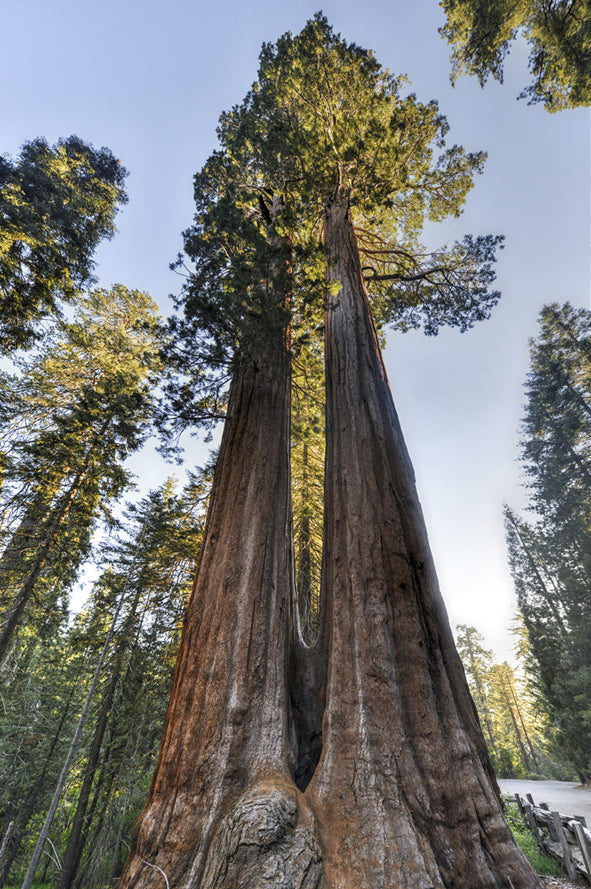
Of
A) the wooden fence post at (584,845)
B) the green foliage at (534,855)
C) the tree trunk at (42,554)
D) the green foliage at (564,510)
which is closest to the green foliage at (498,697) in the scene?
the green foliage at (564,510)

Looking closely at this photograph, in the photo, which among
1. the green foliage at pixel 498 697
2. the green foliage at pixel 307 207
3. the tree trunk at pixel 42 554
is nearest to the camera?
the green foliage at pixel 307 207

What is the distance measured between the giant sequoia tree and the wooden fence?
5.33 m

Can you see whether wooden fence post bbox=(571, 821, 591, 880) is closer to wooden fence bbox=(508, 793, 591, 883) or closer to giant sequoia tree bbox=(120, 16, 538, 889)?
wooden fence bbox=(508, 793, 591, 883)

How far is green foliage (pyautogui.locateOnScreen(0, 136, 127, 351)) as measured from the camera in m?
7.05

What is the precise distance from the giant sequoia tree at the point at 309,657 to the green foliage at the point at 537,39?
244cm

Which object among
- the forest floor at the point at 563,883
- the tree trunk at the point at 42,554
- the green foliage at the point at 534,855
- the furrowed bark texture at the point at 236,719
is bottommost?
the forest floor at the point at 563,883

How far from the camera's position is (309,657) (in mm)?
3072

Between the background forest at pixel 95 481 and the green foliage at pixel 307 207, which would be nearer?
the green foliage at pixel 307 207

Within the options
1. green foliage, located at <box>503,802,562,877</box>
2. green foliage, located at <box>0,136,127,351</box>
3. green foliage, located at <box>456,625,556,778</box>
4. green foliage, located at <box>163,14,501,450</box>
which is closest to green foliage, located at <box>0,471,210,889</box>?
green foliage, located at <box>163,14,501,450</box>

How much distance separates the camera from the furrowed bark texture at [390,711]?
1789 millimetres

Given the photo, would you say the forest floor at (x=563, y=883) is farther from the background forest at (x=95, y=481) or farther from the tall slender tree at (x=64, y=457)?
the tall slender tree at (x=64, y=457)

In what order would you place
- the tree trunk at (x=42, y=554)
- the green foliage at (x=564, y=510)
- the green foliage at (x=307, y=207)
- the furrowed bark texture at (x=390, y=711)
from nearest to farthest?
1. the furrowed bark texture at (x=390, y=711)
2. the green foliage at (x=307, y=207)
3. the tree trunk at (x=42, y=554)
4. the green foliage at (x=564, y=510)

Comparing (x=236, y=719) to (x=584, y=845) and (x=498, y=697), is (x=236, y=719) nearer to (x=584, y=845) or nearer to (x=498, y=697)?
(x=584, y=845)

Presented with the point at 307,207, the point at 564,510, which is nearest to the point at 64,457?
the point at 307,207
